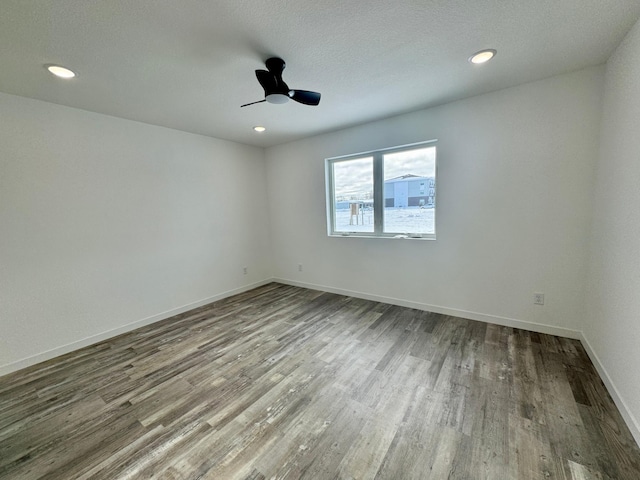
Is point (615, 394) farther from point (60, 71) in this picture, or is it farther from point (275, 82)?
point (60, 71)

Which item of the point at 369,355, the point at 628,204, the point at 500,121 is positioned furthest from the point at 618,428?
the point at 500,121

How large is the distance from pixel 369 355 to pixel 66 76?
3482 mm

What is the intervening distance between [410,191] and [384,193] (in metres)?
0.38

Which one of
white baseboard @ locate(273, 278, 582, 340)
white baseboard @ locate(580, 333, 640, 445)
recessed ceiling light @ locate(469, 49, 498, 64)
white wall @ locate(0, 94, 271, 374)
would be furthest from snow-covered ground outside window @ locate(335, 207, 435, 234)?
white wall @ locate(0, 94, 271, 374)

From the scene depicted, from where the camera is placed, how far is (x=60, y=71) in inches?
76.8

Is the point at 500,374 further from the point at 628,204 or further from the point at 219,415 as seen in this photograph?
the point at 219,415

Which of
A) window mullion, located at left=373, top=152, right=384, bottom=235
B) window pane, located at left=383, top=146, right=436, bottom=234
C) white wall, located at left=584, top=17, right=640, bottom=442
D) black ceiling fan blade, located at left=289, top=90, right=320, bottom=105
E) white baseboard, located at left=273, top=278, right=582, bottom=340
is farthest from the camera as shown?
window mullion, located at left=373, top=152, right=384, bottom=235

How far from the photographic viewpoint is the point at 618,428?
4.99 feet

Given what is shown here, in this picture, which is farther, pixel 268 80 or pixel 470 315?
pixel 470 315

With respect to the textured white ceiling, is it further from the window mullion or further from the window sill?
the window sill

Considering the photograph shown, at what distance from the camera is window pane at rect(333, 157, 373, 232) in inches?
150

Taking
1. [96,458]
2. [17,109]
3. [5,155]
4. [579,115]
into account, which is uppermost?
[17,109]

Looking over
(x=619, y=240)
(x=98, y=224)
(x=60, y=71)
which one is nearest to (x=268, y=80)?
(x=60, y=71)

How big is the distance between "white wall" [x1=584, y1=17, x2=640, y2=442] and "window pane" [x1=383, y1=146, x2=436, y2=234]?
1.45 metres
